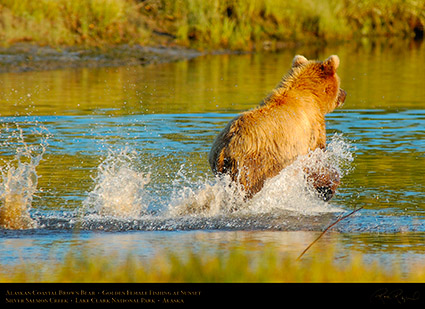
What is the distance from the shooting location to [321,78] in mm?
7531

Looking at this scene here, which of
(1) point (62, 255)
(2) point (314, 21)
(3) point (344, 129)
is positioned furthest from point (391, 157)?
(2) point (314, 21)

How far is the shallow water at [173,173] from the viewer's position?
6473 mm

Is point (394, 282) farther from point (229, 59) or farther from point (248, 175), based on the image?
point (229, 59)

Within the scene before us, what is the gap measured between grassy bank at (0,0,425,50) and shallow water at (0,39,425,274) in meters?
3.98

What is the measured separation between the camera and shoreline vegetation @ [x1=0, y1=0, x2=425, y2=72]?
20.8m

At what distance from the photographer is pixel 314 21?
2833 cm

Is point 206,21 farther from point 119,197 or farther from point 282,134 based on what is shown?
point 282,134
